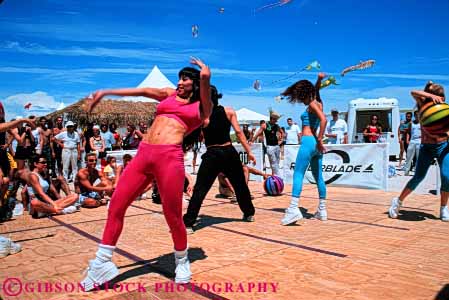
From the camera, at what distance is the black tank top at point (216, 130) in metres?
6.02

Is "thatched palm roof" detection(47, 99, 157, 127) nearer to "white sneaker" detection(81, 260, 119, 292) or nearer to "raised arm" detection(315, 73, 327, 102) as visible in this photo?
"raised arm" detection(315, 73, 327, 102)

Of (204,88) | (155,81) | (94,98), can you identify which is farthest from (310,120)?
(155,81)

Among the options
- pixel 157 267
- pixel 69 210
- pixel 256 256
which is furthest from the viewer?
pixel 69 210

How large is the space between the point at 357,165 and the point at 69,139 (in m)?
8.87

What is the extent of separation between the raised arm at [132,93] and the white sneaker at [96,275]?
1.40m

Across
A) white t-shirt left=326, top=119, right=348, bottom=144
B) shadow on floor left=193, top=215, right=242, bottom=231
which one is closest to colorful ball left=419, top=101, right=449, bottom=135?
shadow on floor left=193, top=215, right=242, bottom=231

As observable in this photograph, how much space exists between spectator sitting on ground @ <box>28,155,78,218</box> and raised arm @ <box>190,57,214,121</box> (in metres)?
4.86

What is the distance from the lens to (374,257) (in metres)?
4.29

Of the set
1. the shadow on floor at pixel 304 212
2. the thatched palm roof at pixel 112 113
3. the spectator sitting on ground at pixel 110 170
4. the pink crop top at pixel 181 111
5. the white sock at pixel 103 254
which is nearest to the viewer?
the white sock at pixel 103 254

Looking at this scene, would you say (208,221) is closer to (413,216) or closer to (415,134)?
(413,216)

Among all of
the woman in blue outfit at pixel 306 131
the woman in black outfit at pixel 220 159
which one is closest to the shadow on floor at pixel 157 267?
the woman in black outfit at pixel 220 159

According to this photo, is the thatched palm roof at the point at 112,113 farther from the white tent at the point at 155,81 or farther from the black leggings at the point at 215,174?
the black leggings at the point at 215,174

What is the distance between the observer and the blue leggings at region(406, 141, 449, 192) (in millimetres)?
5961

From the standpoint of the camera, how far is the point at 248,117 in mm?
31734
